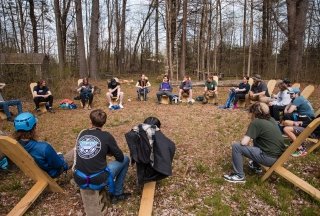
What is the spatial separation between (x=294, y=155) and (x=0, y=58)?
9999mm

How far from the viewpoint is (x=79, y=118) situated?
804 cm

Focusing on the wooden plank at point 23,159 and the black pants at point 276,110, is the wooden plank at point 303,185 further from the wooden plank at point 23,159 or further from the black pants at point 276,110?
the black pants at point 276,110

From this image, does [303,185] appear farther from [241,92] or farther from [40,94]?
[40,94]

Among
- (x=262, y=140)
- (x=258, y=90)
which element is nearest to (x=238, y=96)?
(x=258, y=90)

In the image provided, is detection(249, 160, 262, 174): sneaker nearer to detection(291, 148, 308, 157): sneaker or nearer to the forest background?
detection(291, 148, 308, 157): sneaker

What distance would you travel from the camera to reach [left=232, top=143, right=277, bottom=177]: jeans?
12.8 ft

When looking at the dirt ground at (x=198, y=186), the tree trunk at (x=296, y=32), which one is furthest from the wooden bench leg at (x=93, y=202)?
the tree trunk at (x=296, y=32)

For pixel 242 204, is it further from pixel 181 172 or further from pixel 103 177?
pixel 103 177

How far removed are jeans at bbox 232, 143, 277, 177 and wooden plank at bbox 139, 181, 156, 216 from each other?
1.27 meters

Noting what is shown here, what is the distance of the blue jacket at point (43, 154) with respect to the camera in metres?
3.44

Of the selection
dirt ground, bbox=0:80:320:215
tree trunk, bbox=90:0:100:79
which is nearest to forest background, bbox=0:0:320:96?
tree trunk, bbox=90:0:100:79

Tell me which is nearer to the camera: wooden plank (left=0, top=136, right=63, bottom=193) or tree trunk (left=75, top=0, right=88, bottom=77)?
wooden plank (left=0, top=136, right=63, bottom=193)

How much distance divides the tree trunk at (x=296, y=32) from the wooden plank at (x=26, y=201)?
13.0m

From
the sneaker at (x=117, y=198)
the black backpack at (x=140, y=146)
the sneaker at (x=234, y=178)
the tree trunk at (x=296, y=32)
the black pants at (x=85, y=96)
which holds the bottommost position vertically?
the sneaker at (x=117, y=198)
